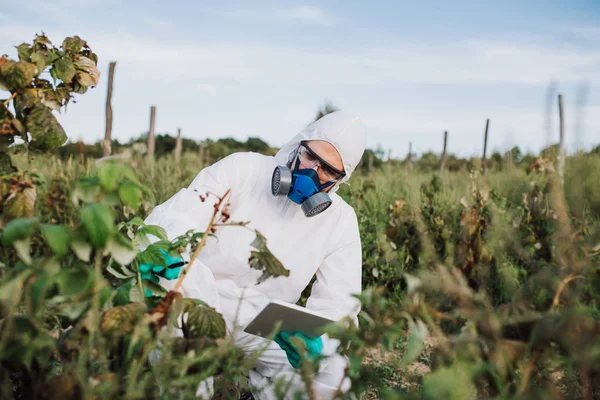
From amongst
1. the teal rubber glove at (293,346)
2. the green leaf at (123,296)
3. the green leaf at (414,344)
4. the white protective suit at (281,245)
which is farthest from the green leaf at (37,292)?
the white protective suit at (281,245)

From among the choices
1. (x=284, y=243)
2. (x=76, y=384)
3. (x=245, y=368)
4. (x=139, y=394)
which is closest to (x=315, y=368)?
(x=245, y=368)

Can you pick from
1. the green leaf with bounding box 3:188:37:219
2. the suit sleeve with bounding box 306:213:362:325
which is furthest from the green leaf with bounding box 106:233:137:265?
the suit sleeve with bounding box 306:213:362:325

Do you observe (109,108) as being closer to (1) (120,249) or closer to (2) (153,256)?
(2) (153,256)

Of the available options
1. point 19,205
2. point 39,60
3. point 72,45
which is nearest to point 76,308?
point 19,205

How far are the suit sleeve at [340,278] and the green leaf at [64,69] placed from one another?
1.62 m

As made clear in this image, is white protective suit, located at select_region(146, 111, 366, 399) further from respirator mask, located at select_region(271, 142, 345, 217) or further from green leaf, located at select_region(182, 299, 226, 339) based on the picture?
green leaf, located at select_region(182, 299, 226, 339)

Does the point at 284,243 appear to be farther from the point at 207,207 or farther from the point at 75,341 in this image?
the point at 75,341

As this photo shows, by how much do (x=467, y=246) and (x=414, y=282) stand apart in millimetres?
3870

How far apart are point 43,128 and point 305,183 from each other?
4.54 ft

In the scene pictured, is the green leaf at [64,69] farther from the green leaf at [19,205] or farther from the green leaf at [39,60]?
the green leaf at [19,205]

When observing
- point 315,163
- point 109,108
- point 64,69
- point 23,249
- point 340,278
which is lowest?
point 340,278

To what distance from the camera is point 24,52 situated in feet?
5.15

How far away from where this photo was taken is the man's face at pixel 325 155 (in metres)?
2.79

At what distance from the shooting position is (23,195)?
139 cm
